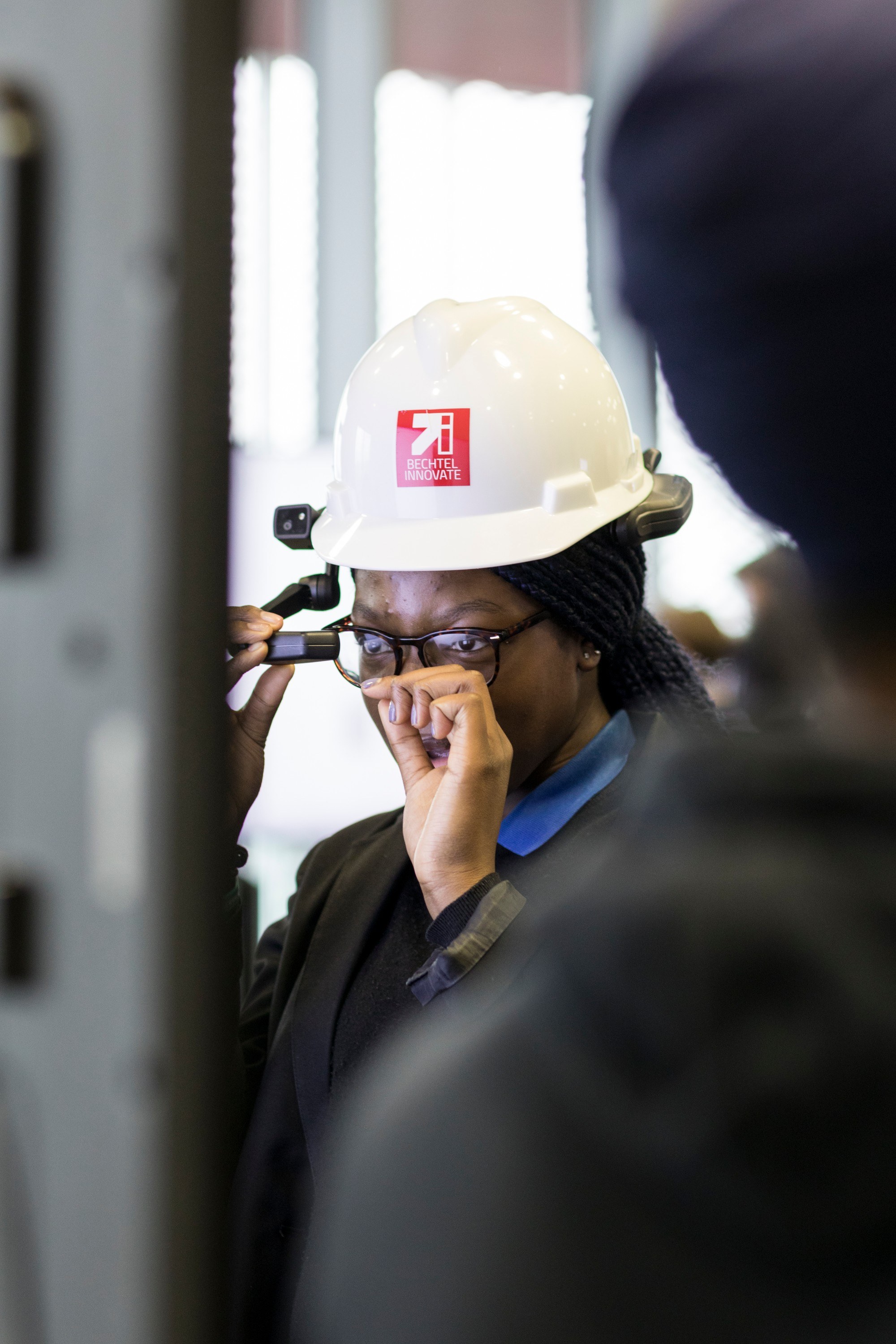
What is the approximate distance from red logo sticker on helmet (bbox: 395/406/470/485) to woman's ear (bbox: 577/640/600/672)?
297mm

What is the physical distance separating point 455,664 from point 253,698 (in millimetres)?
346

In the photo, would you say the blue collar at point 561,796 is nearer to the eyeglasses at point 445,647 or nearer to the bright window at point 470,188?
the eyeglasses at point 445,647

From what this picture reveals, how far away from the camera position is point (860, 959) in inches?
15.7

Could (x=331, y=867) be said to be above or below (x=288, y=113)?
below

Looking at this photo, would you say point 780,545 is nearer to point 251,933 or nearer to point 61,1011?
point 61,1011

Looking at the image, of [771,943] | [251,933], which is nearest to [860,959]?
[771,943]

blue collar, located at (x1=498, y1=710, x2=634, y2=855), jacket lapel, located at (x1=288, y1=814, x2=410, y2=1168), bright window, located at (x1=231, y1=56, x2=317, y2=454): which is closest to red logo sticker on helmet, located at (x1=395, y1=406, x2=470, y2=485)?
blue collar, located at (x1=498, y1=710, x2=634, y2=855)

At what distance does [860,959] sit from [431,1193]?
0.19m

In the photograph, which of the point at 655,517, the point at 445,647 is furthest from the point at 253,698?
Result: the point at 655,517

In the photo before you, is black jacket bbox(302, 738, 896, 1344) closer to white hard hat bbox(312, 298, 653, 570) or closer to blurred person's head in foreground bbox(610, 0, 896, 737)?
blurred person's head in foreground bbox(610, 0, 896, 737)

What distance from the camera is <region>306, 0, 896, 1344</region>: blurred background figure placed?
1.30ft

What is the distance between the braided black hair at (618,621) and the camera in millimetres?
1522

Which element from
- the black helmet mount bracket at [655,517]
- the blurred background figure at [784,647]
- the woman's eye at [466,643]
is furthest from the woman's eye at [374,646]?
the blurred background figure at [784,647]

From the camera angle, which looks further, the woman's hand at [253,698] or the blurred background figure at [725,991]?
the woman's hand at [253,698]
